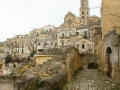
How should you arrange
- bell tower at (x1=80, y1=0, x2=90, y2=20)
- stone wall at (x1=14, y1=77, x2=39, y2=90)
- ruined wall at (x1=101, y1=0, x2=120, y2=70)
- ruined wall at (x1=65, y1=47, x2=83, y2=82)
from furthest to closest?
1. bell tower at (x1=80, y1=0, x2=90, y2=20)
2. ruined wall at (x1=101, y1=0, x2=120, y2=70)
3. ruined wall at (x1=65, y1=47, x2=83, y2=82)
4. stone wall at (x1=14, y1=77, x2=39, y2=90)

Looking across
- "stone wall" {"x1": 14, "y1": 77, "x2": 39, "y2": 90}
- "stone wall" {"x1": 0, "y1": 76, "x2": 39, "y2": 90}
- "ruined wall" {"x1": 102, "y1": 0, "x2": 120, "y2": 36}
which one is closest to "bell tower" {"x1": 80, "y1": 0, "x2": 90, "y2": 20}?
"ruined wall" {"x1": 102, "y1": 0, "x2": 120, "y2": 36}

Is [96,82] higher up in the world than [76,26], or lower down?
lower down

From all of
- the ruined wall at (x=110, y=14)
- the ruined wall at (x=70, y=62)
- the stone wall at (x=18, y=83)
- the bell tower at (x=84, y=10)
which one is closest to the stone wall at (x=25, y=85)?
the stone wall at (x=18, y=83)

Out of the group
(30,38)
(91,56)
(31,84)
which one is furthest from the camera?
(30,38)

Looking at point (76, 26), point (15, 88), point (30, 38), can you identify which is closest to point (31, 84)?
point (15, 88)

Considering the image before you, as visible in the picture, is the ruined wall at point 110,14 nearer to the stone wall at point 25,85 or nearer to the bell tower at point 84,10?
the stone wall at point 25,85

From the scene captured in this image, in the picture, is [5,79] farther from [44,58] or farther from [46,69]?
[44,58]

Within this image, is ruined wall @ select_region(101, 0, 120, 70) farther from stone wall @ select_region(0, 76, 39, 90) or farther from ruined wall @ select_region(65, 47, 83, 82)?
stone wall @ select_region(0, 76, 39, 90)

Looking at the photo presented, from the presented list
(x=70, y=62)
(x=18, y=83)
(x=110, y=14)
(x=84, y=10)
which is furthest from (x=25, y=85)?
(x=84, y=10)

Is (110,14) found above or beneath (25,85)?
above

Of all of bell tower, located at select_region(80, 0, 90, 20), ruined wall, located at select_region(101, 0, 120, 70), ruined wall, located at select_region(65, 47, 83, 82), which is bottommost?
ruined wall, located at select_region(65, 47, 83, 82)

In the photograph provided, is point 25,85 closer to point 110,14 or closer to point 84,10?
point 110,14

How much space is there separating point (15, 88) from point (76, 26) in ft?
218

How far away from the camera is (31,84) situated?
40.7 feet
